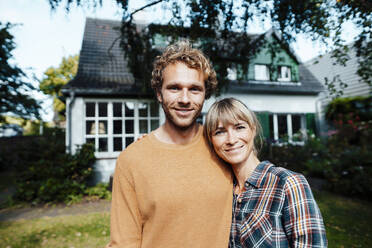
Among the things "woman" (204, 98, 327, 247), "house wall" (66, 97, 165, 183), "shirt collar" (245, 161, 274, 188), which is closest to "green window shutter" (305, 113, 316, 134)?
"house wall" (66, 97, 165, 183)

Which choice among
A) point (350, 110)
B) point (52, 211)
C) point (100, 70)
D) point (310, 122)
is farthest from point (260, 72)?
point (52, 211)

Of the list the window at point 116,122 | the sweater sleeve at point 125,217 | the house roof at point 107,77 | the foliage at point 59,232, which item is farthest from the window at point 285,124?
the sweater sleeve at point 125,217

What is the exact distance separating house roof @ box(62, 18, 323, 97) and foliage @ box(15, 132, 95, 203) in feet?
6.44

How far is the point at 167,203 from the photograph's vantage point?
1402 mm

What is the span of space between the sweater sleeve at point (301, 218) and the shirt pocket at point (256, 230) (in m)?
0.10

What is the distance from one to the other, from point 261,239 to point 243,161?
0.50 m

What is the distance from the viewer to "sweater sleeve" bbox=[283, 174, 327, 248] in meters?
1.16

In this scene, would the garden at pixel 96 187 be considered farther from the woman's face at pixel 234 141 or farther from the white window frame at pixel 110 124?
the woman's face at pixel 234 141

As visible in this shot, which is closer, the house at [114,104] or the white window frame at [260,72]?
the house at [114,104]

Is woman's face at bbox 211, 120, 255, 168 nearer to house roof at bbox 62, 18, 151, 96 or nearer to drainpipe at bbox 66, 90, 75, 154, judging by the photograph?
house roof at bbox 62, 18, 151, 96

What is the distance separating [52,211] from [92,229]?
1932mm

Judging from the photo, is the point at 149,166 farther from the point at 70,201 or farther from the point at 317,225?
the point at 70,201

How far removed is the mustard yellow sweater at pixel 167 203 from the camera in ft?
4.57

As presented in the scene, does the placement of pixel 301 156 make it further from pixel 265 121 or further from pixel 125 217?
pixel 125 217
